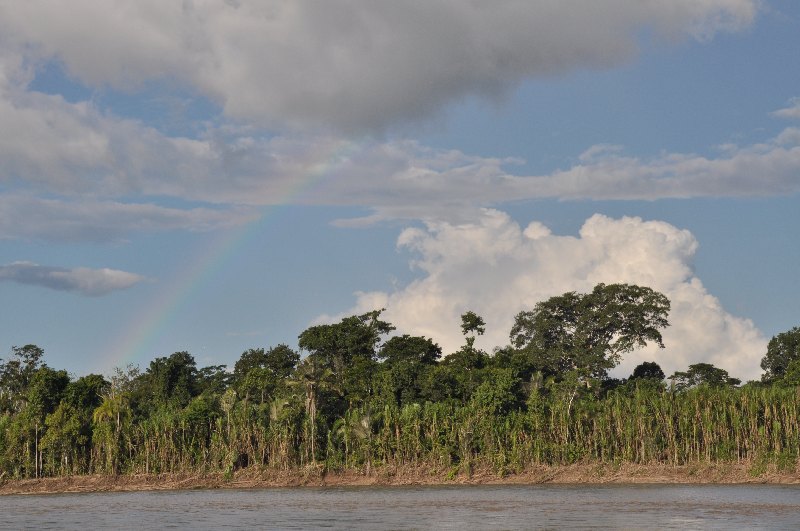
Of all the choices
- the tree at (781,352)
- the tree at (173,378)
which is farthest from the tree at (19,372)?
the tree at (781,352)

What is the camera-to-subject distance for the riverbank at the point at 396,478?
226 feet

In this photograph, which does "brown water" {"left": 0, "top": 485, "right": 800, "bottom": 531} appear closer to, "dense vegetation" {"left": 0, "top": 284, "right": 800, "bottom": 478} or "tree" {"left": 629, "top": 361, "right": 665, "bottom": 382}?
"dense vegetation" {"left": 0, "top": 284, "right": 800, "bottom": 478}

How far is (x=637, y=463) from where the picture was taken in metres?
72.3

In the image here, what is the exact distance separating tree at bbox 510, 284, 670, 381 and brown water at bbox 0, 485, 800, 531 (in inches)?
1531

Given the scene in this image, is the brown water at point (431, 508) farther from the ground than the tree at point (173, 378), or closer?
closer

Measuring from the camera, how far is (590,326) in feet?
356

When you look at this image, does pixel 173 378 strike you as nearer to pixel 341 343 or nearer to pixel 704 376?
pixel 341 343

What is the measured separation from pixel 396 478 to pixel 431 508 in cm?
2424

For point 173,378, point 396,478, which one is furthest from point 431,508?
point 173,378

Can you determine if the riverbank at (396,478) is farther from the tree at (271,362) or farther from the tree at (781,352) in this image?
the tree at (781,352)

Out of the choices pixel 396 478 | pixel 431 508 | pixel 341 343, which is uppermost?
pixel 341 343

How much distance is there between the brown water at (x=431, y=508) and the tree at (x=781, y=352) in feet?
151

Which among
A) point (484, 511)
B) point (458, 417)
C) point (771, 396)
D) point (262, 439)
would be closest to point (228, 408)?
point (262, 439)

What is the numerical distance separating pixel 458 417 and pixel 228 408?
61.4 ft
